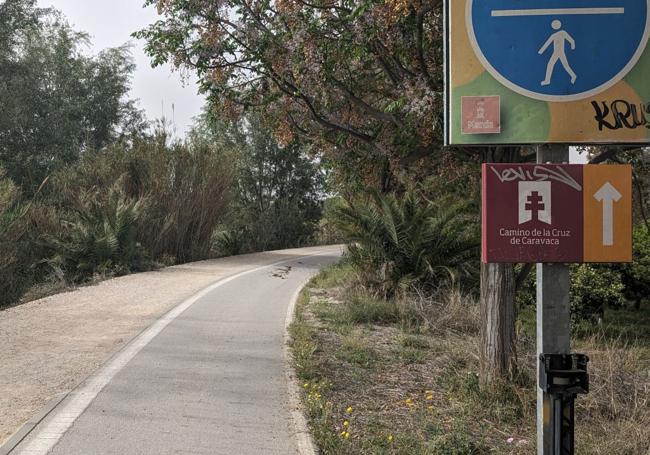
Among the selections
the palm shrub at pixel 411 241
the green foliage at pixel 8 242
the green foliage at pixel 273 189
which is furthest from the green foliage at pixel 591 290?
the green foliage at pixel 273 189

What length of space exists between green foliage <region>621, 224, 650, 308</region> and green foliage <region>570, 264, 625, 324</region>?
Answer: 1135mm

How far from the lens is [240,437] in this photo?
5.42 meters

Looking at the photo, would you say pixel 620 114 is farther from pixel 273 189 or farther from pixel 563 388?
pixel 273 189

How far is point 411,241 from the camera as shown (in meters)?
12.3

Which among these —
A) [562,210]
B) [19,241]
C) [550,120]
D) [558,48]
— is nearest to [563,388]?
[562,210]

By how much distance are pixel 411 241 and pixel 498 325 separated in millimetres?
5341

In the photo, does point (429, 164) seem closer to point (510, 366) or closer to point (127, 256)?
point (510, 366)

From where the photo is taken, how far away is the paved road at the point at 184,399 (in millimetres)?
5219

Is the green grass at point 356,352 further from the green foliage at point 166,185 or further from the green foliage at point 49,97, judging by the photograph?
the green foliage at point 49,97

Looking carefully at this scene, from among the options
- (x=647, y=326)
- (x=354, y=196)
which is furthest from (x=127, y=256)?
(x=647, y=326)

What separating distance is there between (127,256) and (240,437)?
45.1 feet

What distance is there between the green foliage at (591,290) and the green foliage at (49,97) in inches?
812

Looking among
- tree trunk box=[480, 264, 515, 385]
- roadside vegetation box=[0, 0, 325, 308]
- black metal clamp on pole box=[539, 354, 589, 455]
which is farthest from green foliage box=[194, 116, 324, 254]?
black metal clamp on pole box=[539, 354, 589, 455]

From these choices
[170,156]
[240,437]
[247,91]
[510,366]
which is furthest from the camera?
[170,156]
